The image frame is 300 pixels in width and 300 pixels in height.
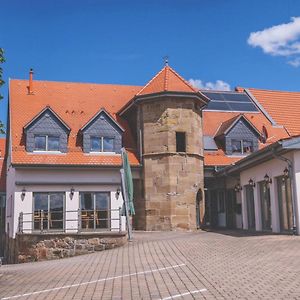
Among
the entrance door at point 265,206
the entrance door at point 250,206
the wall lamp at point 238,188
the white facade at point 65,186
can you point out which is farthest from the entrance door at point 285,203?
the white facade at point 65,186

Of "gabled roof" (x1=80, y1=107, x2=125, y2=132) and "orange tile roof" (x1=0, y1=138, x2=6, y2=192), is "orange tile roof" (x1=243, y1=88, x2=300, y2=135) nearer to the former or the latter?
"gabled roof" (x1=80, y1=107, x2=125, y2=132)

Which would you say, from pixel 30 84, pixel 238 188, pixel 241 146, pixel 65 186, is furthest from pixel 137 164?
pixel 30 84

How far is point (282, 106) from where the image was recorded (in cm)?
3319

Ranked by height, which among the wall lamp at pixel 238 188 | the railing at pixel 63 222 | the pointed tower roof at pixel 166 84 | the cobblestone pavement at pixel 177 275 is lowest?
the cobblestone pavement at pixel 177 275

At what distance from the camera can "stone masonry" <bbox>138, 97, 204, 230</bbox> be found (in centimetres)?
2388

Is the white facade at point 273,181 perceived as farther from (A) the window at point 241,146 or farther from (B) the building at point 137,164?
(A) the window at point 241,146

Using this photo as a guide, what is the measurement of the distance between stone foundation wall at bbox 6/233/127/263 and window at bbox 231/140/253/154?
39.7 feet

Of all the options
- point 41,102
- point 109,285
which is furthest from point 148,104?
point 109,285

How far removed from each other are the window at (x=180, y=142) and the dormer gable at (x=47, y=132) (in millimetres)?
5739

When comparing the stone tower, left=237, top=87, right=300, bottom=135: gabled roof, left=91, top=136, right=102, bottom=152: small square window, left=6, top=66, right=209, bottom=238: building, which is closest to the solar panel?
left=237, top=87, right=300, bottom=135: gabled roof

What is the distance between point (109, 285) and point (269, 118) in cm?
2412

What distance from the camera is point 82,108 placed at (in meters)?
28.0

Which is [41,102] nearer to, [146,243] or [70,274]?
[146,243]

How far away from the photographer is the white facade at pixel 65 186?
75.4 ft
